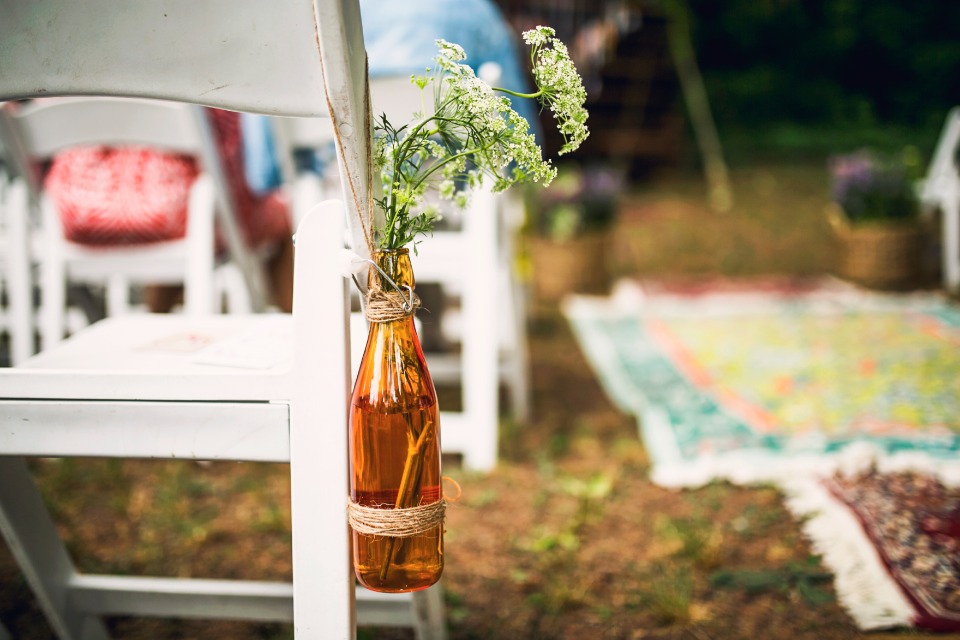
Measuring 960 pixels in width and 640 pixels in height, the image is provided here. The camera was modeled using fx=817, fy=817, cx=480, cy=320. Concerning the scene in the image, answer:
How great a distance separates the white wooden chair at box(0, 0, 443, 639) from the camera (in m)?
0.75

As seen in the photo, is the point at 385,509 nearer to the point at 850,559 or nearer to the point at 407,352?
the point at 407,352

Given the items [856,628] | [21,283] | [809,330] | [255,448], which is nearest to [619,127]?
[809,330]

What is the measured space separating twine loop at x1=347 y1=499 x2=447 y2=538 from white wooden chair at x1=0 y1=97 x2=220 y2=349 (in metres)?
1.23

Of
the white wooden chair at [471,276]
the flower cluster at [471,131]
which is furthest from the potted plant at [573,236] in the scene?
the flower cluster at [471,131]

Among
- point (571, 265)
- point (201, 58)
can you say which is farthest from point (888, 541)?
point (571, 265)

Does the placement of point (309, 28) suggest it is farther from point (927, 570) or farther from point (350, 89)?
point (927, 570)

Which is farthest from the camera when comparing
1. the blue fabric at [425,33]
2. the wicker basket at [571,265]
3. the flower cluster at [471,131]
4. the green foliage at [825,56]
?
the green foliage at [825,56]

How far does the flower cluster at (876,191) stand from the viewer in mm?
3896

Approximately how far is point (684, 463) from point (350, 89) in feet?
4.94

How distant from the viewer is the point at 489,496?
190 cm

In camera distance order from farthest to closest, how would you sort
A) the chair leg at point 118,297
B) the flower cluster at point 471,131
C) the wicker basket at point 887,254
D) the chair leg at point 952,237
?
the wicker basket at point 887,254 → the chair leg at point 952,237 → the chair leg at point 118,297 → the flower cluster at point 471,131

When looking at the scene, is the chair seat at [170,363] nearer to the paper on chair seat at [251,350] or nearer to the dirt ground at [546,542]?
the paper on chair seat at [251,350]

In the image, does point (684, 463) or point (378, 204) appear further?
point (684, 463)

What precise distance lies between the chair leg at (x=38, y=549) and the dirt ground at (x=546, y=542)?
0.64 ft
